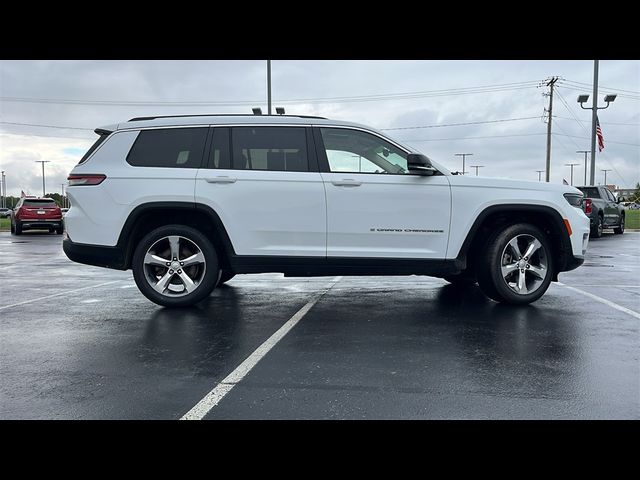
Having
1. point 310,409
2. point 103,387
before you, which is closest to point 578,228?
point 310,409

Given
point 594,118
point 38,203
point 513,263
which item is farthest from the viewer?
point 594,118

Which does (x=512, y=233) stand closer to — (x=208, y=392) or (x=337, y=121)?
(x=337, y=121)

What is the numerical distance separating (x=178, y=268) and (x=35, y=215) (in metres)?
21.1

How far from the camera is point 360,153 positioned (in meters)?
6.06

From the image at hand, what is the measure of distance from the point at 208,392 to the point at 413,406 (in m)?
1.33

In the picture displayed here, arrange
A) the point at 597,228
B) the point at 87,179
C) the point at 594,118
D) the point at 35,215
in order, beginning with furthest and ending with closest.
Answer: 1. the point at 594,118
2. the point at 35,215
3. the point at 597,228
4. the point at 87,179

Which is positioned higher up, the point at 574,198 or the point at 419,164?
the point at 419,164

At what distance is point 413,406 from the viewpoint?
3.23 metres

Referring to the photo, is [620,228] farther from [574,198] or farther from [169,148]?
[169,148]

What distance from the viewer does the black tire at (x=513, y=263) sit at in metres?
6.13

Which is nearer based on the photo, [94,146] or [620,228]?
[94,146]

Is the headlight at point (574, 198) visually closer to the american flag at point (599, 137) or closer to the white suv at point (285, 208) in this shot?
the white suv at point (285, 208)

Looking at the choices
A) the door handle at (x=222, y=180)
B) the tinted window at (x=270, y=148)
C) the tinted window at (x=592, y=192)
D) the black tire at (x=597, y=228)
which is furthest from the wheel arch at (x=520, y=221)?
the tinted window at (x=592, y=192)

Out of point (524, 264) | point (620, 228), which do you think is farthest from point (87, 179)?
point (620, 228)
